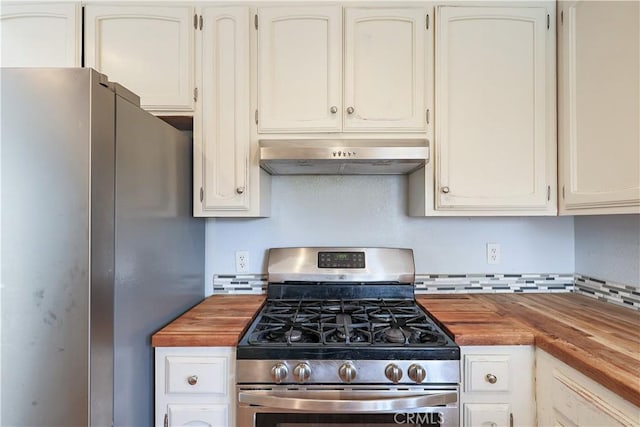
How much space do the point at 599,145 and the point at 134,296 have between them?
5.85 ft

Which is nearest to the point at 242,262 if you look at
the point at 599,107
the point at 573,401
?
the point at 573,401

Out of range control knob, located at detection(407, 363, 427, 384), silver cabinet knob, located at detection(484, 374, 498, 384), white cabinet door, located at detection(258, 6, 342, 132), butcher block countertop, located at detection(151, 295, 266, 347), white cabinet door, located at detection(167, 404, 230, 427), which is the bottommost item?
white cabinet door, located at detection(167, 404, 230, 427)

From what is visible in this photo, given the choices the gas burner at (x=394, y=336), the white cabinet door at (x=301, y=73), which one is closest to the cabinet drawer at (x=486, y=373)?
the gas burner at (x=394, y=336)

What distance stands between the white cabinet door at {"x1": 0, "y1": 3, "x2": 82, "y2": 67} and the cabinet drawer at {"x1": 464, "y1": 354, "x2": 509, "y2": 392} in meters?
2.03

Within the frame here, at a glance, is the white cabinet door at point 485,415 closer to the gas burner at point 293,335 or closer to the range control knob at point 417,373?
the range control knob at point 417,373

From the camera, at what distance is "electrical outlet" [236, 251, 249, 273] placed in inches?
71.9

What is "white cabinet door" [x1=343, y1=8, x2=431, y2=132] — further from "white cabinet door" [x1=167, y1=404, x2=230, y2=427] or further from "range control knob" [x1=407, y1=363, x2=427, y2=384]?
"white cabinet door" [x1=167, y1=404, x2=230, y2=427]

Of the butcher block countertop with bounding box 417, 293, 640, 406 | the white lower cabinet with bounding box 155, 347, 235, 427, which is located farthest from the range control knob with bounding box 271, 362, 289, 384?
the butcher block countertop with bounding box 417, 293, 640, 406

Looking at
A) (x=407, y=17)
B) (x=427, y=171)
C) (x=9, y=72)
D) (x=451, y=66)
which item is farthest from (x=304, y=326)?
(x=407, y=17)

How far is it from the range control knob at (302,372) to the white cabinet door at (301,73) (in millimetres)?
975

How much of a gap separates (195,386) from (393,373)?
0.68 m

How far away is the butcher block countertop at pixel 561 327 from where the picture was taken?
0.90 m

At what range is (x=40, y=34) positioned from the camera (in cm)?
148

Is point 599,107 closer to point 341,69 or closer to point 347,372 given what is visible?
point 341,69
